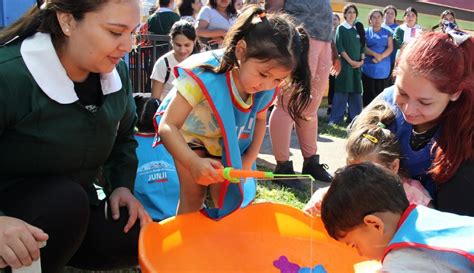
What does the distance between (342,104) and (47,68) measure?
464 centimetres

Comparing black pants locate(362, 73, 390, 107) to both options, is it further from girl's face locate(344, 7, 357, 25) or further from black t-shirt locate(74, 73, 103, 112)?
black t-shirt locate(74, 73, 103, 112)

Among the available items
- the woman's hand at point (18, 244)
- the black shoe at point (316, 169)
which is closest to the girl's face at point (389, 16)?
the black shoe at point (316, 169)

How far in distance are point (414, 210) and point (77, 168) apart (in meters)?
0.84

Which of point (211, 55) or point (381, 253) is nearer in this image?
point (381, 253)

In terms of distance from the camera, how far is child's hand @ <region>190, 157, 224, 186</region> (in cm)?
152

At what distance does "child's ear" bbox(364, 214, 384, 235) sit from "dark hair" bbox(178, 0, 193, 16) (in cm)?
333

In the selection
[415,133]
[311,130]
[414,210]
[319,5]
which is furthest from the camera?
[311,130]

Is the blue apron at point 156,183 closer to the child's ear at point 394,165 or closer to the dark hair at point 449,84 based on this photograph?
the child's ear at point 394,165

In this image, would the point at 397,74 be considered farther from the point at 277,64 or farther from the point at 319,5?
the point at 319,5

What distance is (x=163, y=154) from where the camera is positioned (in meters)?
2.16

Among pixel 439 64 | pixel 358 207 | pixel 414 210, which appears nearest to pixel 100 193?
pixel 358 207

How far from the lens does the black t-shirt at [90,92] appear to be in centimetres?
139

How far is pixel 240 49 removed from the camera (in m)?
1.72

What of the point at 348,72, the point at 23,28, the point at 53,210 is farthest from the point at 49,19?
the point at 348,72
